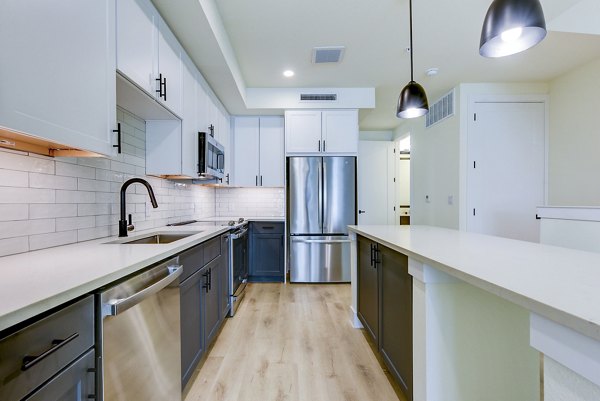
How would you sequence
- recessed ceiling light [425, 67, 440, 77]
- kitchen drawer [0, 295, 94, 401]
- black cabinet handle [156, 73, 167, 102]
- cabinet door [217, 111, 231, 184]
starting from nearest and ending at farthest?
kitchen drawer [0, 295, 94, 401], black cabinet handle [156, 73, 167, 102], recessed ceiling light [425, 67, 440, 77], cabinet door [217, 111, 231, 184]

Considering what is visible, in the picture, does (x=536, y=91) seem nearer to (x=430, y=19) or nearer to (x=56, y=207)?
(x=430, y=19)

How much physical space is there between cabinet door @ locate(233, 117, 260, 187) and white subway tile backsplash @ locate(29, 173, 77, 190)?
2684mm

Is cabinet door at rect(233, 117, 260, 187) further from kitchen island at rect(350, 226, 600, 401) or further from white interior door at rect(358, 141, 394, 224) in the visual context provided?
kitchen island at rect(350, 226, 600, 401)

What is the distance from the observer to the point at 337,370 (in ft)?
6.14

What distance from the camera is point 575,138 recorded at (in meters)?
3.33

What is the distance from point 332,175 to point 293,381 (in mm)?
2619

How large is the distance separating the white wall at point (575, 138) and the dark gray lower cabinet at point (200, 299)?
409cm

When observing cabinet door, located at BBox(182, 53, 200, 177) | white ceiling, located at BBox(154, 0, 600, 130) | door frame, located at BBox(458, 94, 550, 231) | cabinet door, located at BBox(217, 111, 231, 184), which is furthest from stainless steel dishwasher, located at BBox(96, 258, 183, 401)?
door frame, located at BBox(458, 94, 550, 231)

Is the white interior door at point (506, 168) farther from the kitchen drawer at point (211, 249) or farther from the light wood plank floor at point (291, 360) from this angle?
the kitchen drawer at point (211, 249)

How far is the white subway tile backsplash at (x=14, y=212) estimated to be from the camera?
117 cm

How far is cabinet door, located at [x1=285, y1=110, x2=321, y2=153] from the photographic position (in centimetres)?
391

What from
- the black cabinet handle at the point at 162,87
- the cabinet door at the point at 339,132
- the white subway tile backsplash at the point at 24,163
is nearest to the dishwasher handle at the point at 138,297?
the white subway tile backsplash at the point at 24,163

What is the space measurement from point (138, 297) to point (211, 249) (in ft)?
3.50

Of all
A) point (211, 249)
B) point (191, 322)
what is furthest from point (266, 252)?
point (191, 322)
